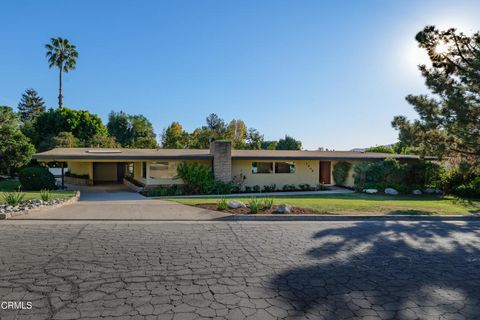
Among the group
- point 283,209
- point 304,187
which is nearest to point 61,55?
point 304,187

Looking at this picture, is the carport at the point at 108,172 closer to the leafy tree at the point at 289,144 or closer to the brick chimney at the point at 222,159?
the brick chimney at the point at 222,159

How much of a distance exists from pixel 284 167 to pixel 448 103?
990 centimetres

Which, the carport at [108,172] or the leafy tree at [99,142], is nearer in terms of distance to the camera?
the carport at [108,172]

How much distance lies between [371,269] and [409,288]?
796mm

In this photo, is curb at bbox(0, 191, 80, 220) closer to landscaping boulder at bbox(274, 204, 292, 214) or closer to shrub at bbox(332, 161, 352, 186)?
landscaping boulder at bbox(274, 204, 292, 214)

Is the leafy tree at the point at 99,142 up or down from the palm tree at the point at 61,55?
down

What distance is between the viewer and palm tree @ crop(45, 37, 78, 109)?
123ft

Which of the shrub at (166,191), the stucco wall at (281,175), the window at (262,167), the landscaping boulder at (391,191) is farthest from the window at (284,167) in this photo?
the shrub at (166,191)

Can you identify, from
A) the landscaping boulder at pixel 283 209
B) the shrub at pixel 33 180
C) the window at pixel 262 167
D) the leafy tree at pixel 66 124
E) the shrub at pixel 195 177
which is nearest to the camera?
the landscaping boulder at pixel 283 209

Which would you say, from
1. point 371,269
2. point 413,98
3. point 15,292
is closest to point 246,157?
point 413,98

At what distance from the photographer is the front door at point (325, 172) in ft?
76.9

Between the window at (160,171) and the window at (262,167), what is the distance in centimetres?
528

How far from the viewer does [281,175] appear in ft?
67.1

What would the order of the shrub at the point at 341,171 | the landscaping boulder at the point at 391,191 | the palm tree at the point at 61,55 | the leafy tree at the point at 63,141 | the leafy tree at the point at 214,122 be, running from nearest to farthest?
1. the landscaping boulder at the point at 391,191
2. the shrub at the point at 341,171
3. the leafy tree at the point at 63,141
4. the palm tree at the point at 61,55
5. the leafy tree at the point at 214,122
